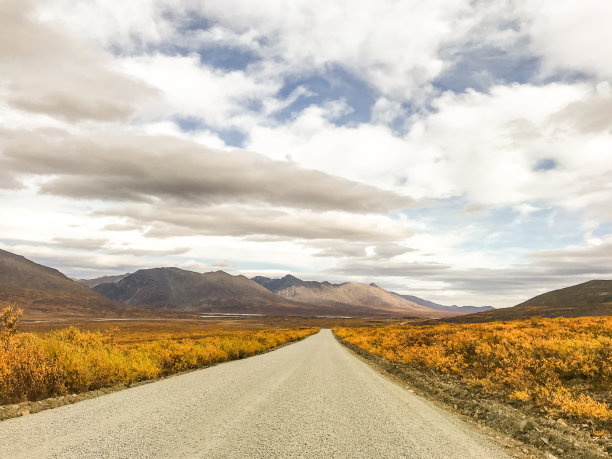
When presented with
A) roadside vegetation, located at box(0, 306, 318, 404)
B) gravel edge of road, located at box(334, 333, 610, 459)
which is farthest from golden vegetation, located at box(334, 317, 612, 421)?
roadside vegetation, located at box(0, 306, 318, 404)

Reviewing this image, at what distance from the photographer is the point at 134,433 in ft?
22.2

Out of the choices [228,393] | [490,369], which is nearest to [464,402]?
[490,369]

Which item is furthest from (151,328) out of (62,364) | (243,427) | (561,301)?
(561,301)

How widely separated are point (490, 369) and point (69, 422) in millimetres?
15818

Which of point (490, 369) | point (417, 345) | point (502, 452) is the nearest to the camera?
point (502, 452)

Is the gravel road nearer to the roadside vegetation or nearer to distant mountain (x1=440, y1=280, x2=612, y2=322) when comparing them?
the roadside vegetation

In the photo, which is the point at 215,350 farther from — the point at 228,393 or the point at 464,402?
the point at 464,402

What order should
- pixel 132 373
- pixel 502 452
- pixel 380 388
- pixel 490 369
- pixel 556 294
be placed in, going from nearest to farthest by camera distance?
pixel 502 452, pixel 380 388, pixel 132 373, pixel 490 369, pixel 556 294

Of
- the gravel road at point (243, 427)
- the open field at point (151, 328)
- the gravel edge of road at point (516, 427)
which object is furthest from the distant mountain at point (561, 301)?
the gravel road at point (243, 427)

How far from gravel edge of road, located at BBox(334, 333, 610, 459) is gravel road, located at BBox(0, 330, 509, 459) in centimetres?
64

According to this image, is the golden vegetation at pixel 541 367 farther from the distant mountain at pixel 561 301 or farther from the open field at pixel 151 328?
the distant mountain at pixel 561 301

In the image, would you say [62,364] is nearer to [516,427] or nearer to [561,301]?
[516,427]

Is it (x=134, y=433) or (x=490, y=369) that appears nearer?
Answer: (x=134, y=433)

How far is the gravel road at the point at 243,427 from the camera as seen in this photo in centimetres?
603
